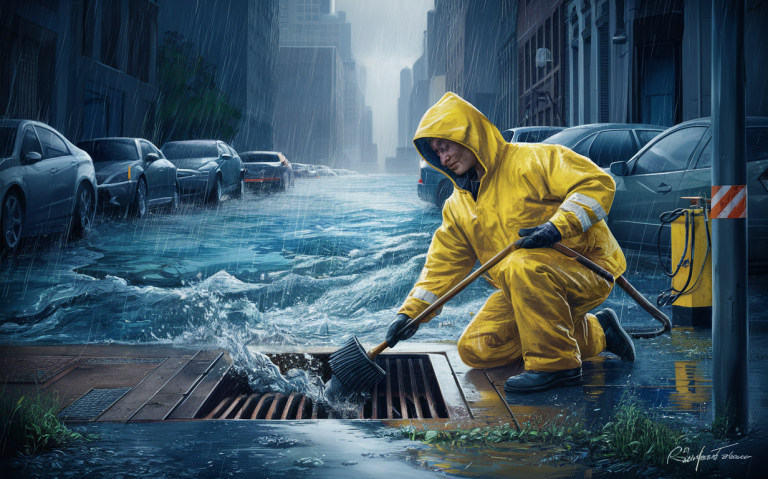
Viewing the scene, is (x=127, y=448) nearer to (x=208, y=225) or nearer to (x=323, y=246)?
(x=323, y=246)

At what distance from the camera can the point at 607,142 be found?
8.88 metres

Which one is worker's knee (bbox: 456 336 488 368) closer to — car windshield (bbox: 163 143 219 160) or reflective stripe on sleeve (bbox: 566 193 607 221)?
reflective stripe on sleeve (bbox: 566 193 607 221)

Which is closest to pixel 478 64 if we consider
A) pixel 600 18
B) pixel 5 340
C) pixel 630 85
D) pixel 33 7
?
pixel 600 18

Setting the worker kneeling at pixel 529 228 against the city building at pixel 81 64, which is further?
the city building at pixel 81 64

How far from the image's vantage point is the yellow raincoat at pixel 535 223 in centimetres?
349

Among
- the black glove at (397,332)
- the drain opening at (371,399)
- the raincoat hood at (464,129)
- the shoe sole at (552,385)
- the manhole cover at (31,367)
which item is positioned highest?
the raincoat hood at (464,129)

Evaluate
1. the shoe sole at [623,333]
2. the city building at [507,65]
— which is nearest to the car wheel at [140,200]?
the shoe sole at [623,333]

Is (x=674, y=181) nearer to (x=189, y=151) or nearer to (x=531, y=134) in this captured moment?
(x=531, y=134)

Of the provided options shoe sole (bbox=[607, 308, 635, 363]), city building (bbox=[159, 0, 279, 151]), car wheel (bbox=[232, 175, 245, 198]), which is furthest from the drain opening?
Answer: city building (bbox=[159, 0, 279, 151])

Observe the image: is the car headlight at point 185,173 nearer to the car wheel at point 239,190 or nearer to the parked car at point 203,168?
the parked car at point 203,168

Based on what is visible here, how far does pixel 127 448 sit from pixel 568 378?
7.01ft

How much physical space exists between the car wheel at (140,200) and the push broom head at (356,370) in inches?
339

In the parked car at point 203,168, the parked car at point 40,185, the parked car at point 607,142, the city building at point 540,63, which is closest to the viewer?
the parked car at point 40,185

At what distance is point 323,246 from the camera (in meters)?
10.5
